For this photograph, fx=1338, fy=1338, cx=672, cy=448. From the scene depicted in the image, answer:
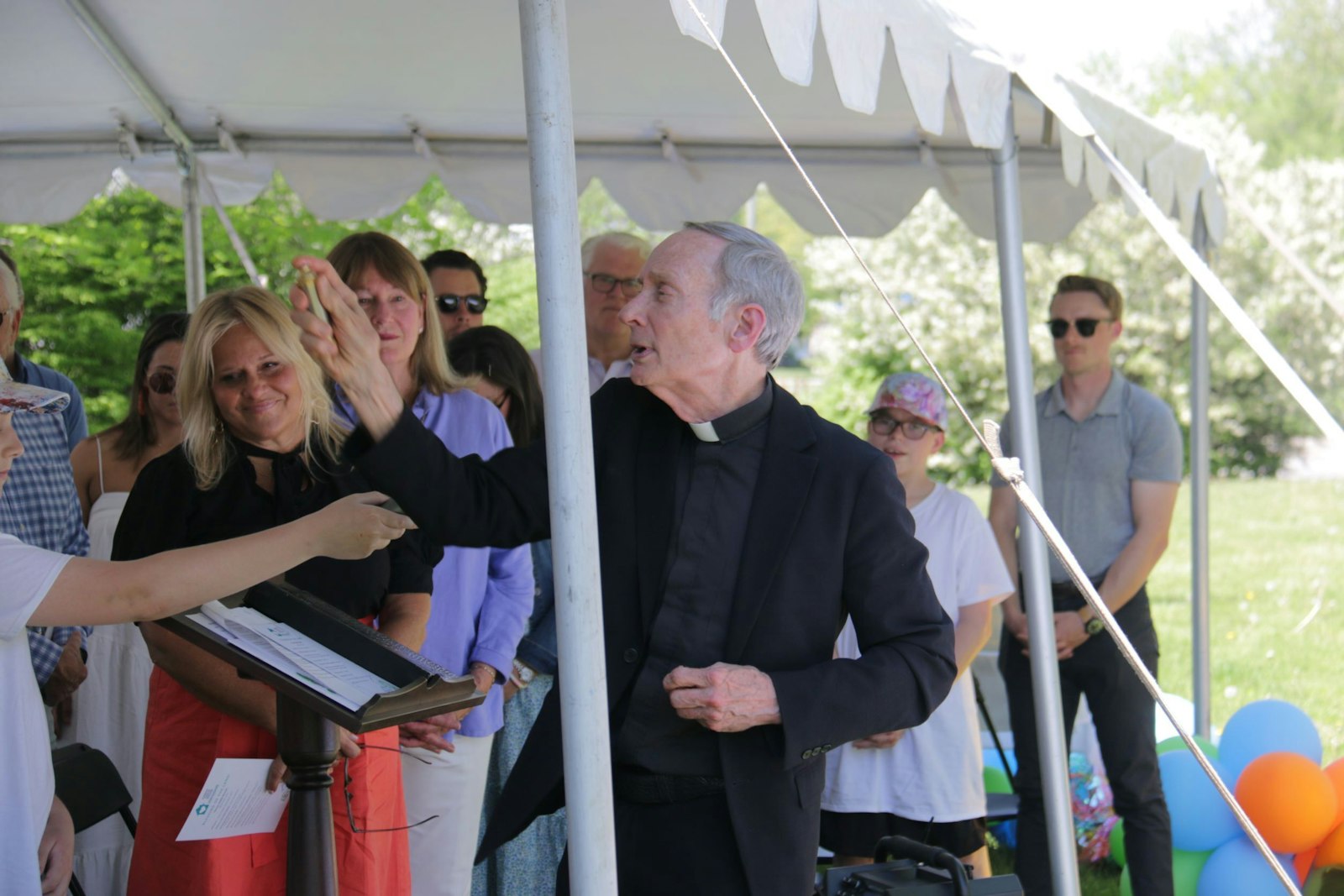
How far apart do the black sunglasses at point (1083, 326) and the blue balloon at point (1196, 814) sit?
1.50 metres

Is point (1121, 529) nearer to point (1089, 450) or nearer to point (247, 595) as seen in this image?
point (1089, 450)

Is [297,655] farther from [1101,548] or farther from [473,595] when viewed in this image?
[1101,548]

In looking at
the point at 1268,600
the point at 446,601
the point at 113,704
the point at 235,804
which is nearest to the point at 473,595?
the point at 446,601

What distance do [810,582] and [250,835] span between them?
1.18 metres

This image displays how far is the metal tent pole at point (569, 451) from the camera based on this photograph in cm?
183

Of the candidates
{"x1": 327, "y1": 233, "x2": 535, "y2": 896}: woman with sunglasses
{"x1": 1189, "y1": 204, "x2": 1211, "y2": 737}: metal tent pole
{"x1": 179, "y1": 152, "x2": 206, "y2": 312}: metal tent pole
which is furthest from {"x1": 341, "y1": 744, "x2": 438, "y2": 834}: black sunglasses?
{"x1": 1189, "y1": 204, "x2": 1211, "y2": 737}: metal tent pole

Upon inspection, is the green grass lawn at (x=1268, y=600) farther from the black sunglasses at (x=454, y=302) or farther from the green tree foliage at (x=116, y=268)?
the green tree foliage at (x=116, y=268)

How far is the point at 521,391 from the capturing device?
13.6 feet

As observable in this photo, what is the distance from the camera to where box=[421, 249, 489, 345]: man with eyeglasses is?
4.74 m

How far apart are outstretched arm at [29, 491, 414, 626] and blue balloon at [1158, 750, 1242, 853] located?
352cm

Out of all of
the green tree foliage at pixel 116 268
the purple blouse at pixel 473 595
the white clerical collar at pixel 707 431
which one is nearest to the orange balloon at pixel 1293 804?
the purple blouse at pixel 473 595

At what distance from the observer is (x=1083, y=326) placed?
4785 millimetres

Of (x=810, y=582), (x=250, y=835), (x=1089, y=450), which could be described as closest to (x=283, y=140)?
(x=1089, y=450)

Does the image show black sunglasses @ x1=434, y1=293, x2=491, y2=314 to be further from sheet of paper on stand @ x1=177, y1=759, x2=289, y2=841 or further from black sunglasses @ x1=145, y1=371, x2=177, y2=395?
sheet of paper on stand @ x1=177, y1=759, x2=289, y2=841
